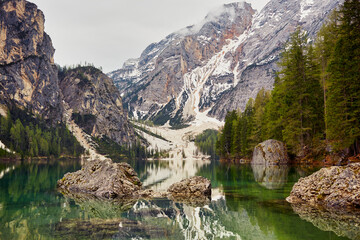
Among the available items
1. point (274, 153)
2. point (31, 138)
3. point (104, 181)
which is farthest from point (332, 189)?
point (31, 138)

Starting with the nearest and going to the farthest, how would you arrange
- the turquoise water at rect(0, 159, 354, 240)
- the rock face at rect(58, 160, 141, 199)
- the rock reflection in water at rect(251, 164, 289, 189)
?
the turquoise water at rect(0, 159, 354, 240) → the rock face at rect(58, 160, 141, 199) → the rock reflection in water at rect(251, 164, 289, 189)

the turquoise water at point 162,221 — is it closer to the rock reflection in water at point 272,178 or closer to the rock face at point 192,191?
the rock face at point 192,191

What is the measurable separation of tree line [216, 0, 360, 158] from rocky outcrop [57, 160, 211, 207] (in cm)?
1740

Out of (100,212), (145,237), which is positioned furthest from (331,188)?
(100,212)

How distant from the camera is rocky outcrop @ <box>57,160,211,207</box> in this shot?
63.8 feet

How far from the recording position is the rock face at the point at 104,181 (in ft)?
68.8

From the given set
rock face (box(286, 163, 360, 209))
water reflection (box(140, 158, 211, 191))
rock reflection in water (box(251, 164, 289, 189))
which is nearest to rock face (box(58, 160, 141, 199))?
water reflection (box(140, 158, 211, 191))

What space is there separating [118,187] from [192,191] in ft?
19.5

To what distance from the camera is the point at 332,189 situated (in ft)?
47.5

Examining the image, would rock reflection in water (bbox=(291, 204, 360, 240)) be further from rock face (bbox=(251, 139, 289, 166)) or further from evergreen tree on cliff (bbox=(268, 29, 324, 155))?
rock face (bbox=(251, 139, 289, 166))

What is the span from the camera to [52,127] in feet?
614

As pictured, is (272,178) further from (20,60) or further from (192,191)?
(20,60)

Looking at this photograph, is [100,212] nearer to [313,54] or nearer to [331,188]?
[331,188]

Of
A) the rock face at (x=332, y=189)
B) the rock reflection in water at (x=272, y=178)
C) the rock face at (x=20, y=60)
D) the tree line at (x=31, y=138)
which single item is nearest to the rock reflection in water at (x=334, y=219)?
the rock face at (x=332, y=189)
